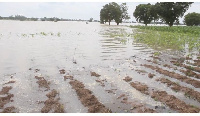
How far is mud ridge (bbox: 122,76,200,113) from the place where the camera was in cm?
805

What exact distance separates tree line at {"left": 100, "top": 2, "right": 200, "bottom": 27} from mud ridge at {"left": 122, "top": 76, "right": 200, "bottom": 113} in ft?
211

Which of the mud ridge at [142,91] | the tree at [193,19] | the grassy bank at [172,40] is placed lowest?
the mud ridge at [142,91]

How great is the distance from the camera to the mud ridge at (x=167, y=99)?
8055 millimetres

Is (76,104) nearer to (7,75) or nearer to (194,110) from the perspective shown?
(194,110)

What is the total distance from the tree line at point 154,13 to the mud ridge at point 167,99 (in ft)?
211

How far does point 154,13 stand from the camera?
256 ft

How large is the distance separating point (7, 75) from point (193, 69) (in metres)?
11.3

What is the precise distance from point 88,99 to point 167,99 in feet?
10.4

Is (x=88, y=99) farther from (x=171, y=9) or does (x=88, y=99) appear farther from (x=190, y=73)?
(x=171, y=9)

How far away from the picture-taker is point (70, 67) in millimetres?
15164

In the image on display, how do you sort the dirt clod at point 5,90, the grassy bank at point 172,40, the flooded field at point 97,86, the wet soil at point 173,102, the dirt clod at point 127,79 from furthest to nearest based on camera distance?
the grassy bank at point 172,40 < the dirt clod at point 127,79 < the dirt clod at point 5,90 < the flooded field at point 97,86 < the wet soil at point 173,102

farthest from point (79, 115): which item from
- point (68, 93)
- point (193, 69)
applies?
point (193, 69)

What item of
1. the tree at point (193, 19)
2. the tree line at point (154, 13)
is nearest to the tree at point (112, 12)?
the tree line at point (154, 13)

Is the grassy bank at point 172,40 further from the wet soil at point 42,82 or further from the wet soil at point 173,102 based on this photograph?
the wet soil at point 42,82
